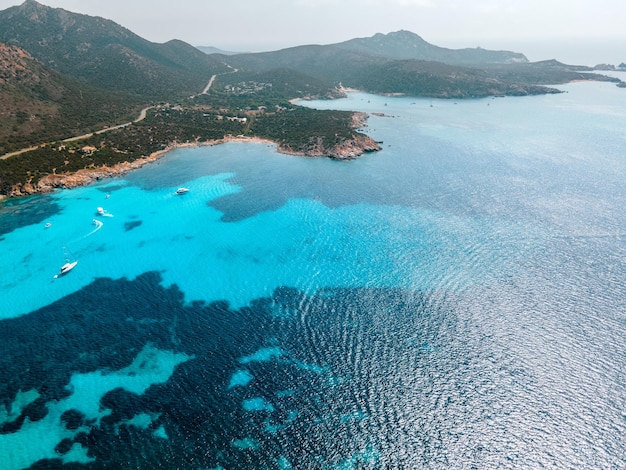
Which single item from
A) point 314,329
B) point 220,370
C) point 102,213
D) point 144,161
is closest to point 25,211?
point 102,213

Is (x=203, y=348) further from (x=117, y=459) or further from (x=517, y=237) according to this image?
(x=517, y=237)

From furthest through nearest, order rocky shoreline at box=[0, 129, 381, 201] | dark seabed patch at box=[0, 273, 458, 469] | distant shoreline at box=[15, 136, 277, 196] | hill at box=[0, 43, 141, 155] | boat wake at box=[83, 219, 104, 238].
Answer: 1. hill at box=[0, 43, 141, 155]
2. distant shoreline at box=[15, 136, 277, 196]
3. rocky shoreline at box=[0, 129, 381, 201]
4. boat wake at box=[83, 219, 104, 238]
5. dark seabed patch at box=[0, 273, 458, 469]

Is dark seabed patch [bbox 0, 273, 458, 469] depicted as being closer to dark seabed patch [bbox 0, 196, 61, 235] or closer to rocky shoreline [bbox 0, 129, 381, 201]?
dark seabed patch [bbox 0, 196, 61, 235]

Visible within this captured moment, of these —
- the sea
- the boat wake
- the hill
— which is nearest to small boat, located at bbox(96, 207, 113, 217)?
the sea

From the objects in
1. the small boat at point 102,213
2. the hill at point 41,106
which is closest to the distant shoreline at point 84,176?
the hill at point 41,106

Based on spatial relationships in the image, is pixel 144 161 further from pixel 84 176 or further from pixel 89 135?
pixel 89 135

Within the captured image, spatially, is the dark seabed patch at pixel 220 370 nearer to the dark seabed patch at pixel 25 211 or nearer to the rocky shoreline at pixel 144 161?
the dark seabed patch at pixel 25 211
